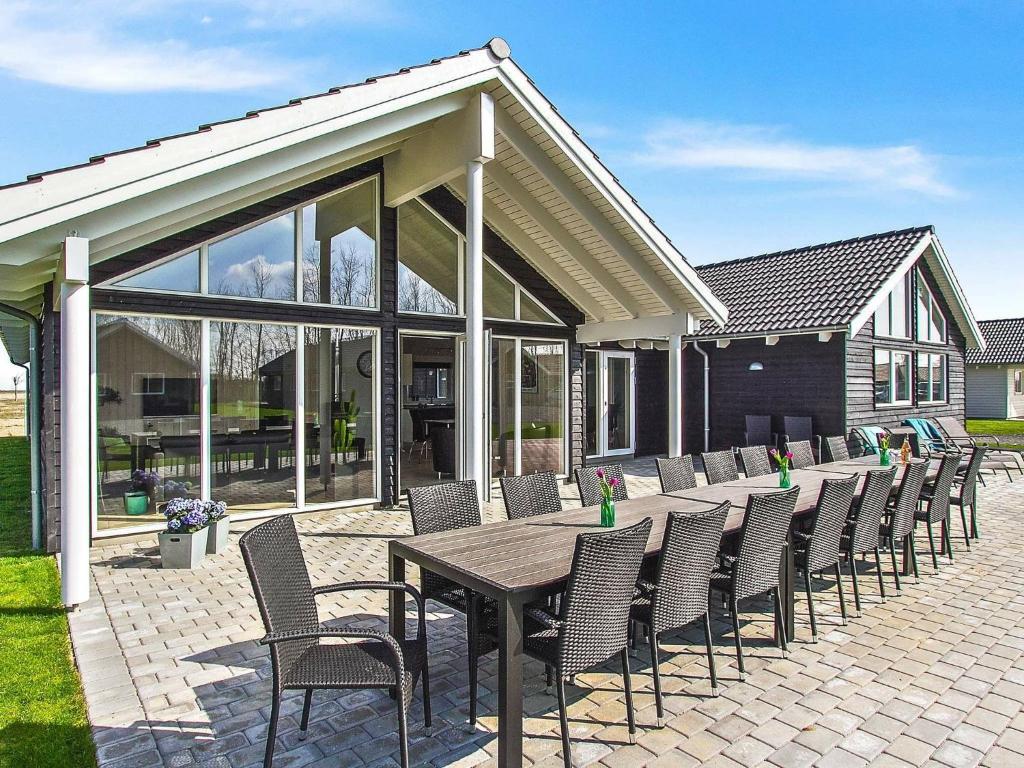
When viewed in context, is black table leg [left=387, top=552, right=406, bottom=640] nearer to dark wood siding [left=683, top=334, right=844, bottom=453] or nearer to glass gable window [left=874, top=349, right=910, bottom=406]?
dark wood siding [left=683, top=334, right=844, bottom=453]

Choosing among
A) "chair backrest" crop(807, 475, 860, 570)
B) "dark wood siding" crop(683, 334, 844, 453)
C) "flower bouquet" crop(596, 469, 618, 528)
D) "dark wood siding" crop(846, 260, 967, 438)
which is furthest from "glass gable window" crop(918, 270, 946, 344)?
"flower bouquet" crop(596, 469, 618, 528)

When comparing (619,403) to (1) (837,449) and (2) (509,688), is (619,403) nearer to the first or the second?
(1) (837,449)

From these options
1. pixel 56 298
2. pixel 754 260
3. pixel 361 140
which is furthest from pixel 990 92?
pixel 56 298

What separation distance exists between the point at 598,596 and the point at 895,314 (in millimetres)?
12664

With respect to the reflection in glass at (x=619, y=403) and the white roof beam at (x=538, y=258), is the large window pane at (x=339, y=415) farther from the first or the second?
the reflection in glass at (x=619, y=403)

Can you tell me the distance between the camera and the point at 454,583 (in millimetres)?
3537

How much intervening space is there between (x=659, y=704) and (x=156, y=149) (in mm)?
4536

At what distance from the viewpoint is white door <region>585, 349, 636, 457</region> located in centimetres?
1202

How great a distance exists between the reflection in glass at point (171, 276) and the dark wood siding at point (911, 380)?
1034 cm

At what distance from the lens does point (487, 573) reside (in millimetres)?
2693

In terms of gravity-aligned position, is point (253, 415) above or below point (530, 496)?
above

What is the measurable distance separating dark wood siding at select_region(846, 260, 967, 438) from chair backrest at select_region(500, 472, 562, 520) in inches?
337

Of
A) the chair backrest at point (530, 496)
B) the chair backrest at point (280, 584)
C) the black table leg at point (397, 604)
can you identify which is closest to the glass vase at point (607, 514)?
the chair backrest at point (530, 496)

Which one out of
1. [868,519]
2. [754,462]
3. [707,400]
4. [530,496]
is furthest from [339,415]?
[707,400]
